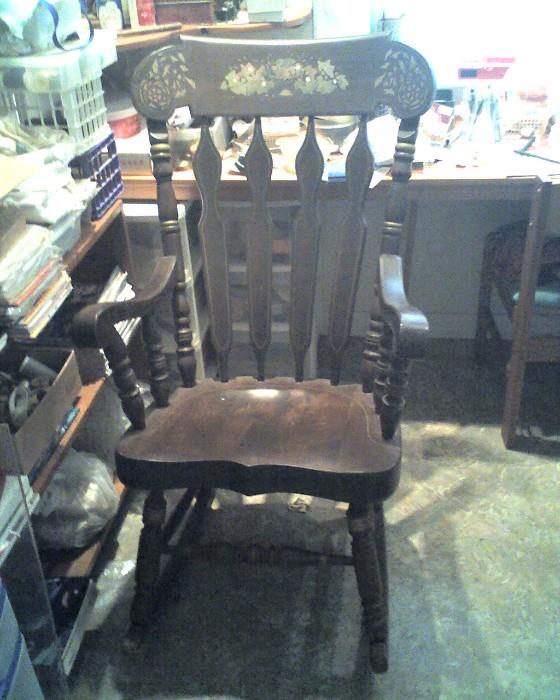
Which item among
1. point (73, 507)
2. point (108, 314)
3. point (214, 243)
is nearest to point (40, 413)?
point (108, 314)

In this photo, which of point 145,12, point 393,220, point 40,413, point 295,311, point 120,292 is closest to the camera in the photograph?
point 40,413

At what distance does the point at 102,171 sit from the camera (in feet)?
4.68

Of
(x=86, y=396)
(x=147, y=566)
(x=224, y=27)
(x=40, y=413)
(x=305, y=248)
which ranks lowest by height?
(x=147, y=566)

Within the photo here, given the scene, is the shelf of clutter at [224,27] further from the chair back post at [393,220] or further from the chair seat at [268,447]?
the chair seat at [268,447]

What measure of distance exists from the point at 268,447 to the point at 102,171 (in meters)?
0.72

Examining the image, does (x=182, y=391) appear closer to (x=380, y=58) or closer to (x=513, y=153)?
(x=380, y=58)

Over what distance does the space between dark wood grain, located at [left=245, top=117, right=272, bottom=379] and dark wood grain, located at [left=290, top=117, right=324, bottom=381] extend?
0.17 feet

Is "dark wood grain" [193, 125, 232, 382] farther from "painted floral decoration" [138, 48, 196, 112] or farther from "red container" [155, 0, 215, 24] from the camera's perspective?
"red container" [155, 0, 215, 24]

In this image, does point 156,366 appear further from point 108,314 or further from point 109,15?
point 109,15

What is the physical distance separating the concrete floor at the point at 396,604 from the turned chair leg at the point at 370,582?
0.06 meters

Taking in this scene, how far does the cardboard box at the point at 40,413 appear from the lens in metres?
1.05

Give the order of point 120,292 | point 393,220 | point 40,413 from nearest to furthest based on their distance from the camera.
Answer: point 40,413, point 393,220, point 120,292

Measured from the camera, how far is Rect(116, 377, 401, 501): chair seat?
3.61 feet

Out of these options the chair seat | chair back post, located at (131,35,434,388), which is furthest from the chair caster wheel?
chair back post, located at (131,35,434,388)
